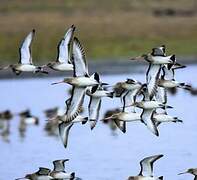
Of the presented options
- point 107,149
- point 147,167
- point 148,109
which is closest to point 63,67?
point 148,109

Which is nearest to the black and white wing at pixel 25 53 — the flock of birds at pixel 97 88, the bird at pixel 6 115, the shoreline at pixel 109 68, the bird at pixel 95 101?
the flock of birds at pixel 97 88

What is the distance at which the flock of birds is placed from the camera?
22531 mm

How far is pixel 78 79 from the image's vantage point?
22.5 meters

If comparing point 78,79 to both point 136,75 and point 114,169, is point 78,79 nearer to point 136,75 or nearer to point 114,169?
point 114,169

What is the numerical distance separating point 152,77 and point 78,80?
5.74 ft

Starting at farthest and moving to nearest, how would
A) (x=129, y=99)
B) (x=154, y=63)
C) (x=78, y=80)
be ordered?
(x=129, y=99)
(x=154, y=63)
(x=78, y=80)

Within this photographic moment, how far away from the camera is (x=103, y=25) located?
62.5 m

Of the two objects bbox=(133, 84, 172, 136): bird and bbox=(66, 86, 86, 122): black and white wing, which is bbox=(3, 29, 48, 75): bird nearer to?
bbox=(66, 86, 86, 122): black and white wing

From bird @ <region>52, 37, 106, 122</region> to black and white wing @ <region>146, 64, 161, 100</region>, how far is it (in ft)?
4.43

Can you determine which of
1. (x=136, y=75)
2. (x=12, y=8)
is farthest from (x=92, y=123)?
(x=12, y=8)

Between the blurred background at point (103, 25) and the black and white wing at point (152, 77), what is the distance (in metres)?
28.9

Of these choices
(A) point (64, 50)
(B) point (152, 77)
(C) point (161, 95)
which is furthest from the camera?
(C) point (161, 95)

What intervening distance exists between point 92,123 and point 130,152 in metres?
6.40

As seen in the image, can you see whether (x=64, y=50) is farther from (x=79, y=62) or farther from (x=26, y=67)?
(x=79, y=62)
